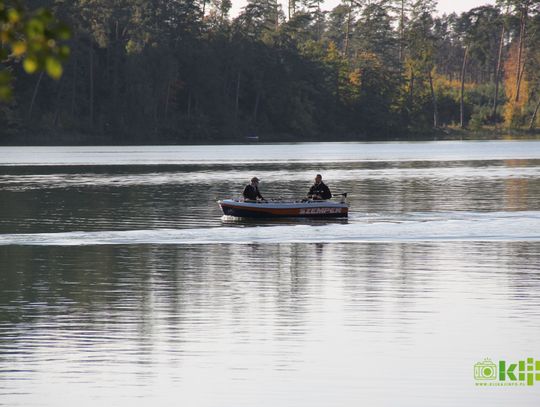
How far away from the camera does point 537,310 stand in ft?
69.8

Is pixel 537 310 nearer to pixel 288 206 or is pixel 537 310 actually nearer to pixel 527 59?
pixel 288 206

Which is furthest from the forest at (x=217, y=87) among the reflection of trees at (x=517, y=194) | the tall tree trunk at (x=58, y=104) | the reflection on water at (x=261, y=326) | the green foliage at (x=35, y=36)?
the green foliage at (x=35, y=36)

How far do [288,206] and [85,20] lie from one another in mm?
116222

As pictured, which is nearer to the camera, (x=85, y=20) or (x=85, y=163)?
(x=85, y=163)

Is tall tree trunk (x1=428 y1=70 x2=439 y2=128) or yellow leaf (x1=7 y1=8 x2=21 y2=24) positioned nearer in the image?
yellow leaf (x1=7 y1=8 x2=21 y2=24)

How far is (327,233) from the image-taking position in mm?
39531

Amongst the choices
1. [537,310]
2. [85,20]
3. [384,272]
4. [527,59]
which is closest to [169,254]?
[384,272]

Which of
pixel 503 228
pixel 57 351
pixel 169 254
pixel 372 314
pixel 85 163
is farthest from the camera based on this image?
pixel 85 163

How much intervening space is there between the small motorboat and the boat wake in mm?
643

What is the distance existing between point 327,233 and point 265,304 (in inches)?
663

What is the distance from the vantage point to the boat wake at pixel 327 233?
37.0 meters

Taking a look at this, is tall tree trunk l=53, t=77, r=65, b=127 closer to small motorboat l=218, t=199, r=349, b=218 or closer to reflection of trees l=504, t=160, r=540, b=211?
reflection of trees l=504, t=160, r=540, b=211

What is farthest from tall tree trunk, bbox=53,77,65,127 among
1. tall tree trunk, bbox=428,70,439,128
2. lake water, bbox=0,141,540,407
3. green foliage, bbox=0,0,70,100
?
green foliage, bbox=0,0,70,100

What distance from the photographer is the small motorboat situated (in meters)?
43.3
